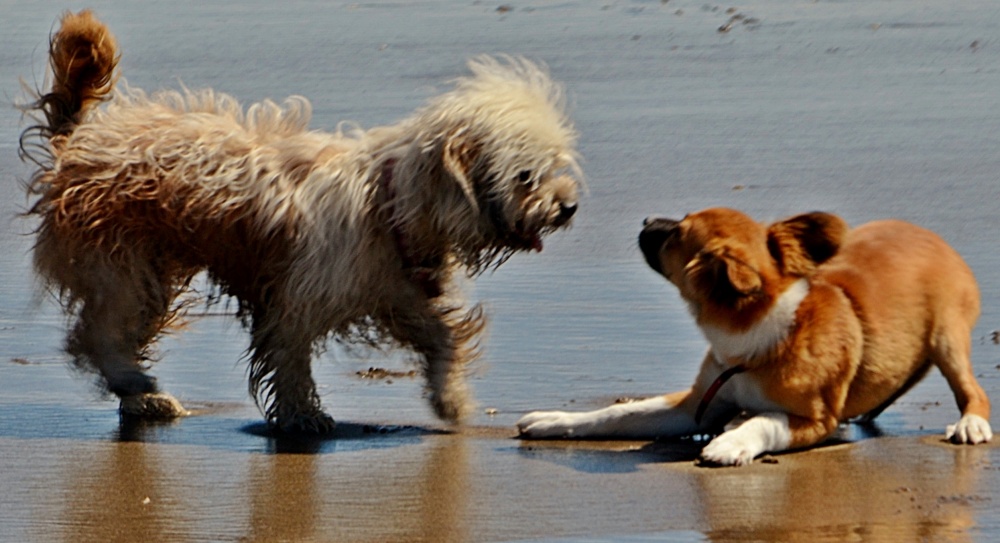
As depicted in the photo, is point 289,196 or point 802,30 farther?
point 802,30

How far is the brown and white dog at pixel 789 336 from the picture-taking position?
18.2 ft

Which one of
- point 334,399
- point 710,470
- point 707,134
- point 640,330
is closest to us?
point 710,470

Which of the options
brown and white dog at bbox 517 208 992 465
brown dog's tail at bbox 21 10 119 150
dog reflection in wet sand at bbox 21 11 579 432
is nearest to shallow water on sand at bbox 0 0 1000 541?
brown and white dog at bbox 517 208 992 465

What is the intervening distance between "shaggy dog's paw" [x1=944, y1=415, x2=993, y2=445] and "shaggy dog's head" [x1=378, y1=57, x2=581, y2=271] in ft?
4.83

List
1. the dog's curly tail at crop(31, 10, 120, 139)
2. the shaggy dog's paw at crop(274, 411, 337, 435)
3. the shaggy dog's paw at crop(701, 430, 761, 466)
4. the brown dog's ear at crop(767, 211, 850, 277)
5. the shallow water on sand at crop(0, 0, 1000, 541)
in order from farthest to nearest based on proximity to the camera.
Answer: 1. the dog's curly tail at crop(31, 10, 120, 139)
2. the shaggy dog's paw at crop(274, 411, 337, 435)
3. the brown dog's ear at crop(767, 211, 850, 277)
4. the shaggy dog's paw at crop(701, 430, 761, 466)
5. the shallow water on sand at crop(0, 0, 1000, 541)

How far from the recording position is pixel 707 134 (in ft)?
35.9

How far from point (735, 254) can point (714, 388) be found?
47 centimetres

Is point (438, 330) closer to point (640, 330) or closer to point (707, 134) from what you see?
point (640, 330)

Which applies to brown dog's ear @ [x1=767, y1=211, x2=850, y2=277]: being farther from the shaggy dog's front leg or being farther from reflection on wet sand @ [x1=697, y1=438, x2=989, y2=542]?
the shaggy dog's front leg

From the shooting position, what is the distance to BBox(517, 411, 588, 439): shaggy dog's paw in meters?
5.78

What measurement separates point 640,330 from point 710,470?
1.88 m

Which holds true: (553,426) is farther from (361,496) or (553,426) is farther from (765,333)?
(361,496)

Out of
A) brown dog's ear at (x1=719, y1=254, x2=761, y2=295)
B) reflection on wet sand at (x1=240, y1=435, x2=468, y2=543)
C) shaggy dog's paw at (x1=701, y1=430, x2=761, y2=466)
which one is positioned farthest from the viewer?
brown dog's ear at (x1=719, y1=254, x2=761, y2=295)

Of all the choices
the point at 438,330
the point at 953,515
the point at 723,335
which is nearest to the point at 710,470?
the point at 723,335
